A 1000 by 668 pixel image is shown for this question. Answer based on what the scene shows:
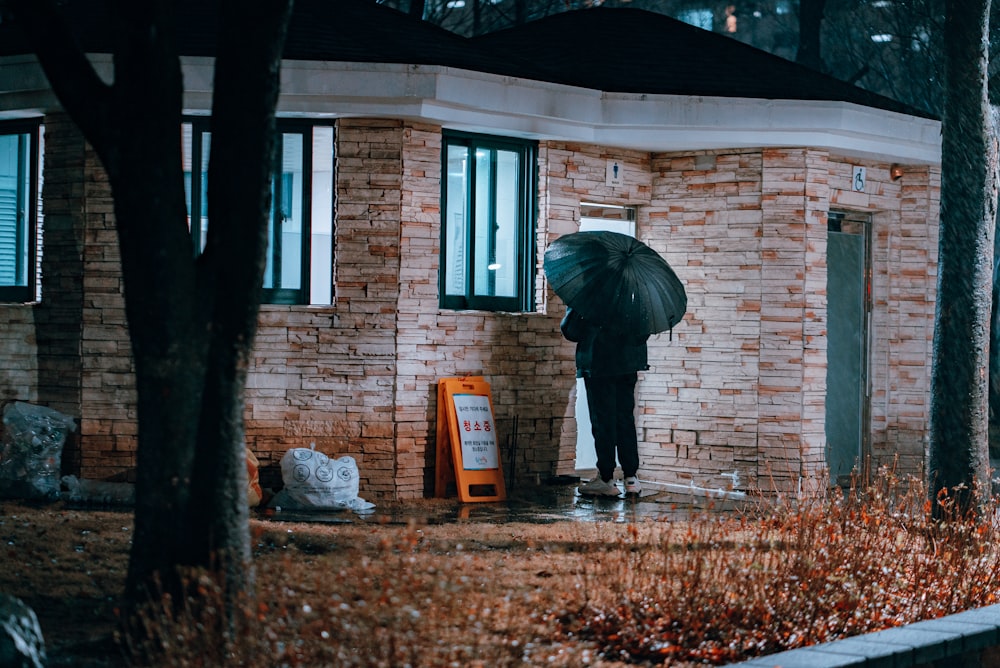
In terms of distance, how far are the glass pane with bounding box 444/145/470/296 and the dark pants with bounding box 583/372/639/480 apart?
1.70 m

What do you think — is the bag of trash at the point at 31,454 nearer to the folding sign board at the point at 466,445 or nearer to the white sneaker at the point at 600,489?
the folding sign board at the point at 466,445

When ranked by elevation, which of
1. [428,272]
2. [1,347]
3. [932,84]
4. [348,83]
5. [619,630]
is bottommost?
[619,630]

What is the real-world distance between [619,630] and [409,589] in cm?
120

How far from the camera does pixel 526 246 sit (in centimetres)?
1425

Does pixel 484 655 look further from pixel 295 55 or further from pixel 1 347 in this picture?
pixel 1 347

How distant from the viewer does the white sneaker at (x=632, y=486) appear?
534 inches

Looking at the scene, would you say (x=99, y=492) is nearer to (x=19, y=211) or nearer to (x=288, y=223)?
(x=288, y=223)

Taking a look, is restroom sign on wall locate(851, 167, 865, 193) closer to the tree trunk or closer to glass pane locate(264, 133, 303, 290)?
glass pane locate(264, 133, 303, 290)

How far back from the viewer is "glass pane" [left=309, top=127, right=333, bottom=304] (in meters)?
13.0

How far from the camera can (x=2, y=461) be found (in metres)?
12.3

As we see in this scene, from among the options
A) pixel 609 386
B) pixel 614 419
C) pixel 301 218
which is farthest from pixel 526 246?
pixel 301 218

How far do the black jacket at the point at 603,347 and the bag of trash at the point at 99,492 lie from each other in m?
4.40

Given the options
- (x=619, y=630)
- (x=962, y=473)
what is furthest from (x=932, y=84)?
(x=619, y=630)

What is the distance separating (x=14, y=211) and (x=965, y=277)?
912cm
